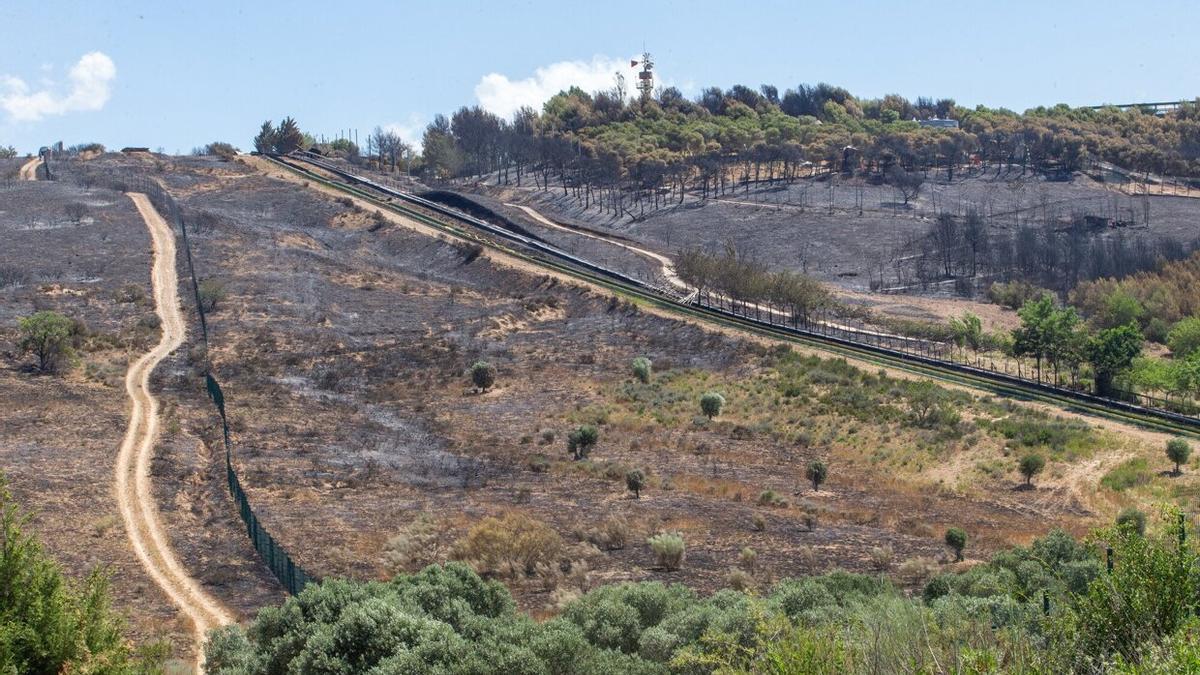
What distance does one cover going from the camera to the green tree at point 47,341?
51.8 metres

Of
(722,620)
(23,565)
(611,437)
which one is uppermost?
(23,565)

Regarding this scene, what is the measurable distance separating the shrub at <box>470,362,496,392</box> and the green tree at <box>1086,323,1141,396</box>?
86.7 feet

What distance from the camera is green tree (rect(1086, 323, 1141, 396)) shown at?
177ft

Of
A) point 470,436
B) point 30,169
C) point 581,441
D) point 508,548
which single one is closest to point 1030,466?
point 581,441

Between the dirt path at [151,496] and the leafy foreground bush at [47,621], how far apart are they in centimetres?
565

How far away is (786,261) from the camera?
9725 centimetres

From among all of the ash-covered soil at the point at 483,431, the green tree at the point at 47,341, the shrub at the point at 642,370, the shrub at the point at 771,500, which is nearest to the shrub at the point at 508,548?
the ash-covered soil at the point at 483,431

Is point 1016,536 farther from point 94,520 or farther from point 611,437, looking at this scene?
point 94,520

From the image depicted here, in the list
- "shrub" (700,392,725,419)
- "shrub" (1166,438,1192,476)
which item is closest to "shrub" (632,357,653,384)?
"shrub" (700,392,725,419)

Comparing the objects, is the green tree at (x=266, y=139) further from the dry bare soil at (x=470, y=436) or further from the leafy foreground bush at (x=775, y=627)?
the leafy foreground bush at (x=775, y=627)

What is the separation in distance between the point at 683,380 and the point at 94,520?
104 feet

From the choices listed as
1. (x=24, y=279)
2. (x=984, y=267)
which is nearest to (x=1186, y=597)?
(x=24, y=279)

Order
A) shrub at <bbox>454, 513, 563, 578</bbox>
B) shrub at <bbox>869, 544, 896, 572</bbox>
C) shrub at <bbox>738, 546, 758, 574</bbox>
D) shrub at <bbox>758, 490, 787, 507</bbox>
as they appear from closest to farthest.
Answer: shrub at <bbox>454, 513, 563, 578</bbox> < shrub at <bbox>738, 546, 758, 574</bbox> < shrub at <bbox>869, 544, 896, 572</bbox> < shrub at <bbox>758, 490, 787, 507</bbox>

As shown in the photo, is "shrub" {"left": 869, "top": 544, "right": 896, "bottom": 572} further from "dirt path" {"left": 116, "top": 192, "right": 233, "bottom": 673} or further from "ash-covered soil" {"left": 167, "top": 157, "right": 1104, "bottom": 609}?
"dirt path" {"left": 116, "top": 192, "right": 233, "bottom": 673}
